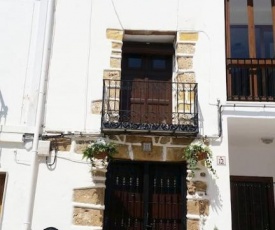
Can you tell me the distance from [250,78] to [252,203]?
243 centimetres

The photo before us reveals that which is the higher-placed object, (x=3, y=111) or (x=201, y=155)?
(x=3, y=111)

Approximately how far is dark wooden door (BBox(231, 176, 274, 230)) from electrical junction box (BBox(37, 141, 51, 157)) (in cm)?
359

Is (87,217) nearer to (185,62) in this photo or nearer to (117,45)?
(117,45)

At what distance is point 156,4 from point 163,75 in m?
1.32

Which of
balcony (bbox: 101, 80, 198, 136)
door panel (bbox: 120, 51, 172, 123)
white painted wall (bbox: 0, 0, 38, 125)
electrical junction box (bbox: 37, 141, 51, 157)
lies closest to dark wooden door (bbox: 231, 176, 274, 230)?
balcony (bbox: 101, 80, 198, 136)

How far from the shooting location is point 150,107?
7211 millimetres

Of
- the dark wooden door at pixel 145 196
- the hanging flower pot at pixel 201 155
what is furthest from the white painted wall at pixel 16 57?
the hanging flower pot at pixel 201 155

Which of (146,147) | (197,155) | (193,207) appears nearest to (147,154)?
(146,147)

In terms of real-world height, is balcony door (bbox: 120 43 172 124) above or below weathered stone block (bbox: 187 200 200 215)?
above

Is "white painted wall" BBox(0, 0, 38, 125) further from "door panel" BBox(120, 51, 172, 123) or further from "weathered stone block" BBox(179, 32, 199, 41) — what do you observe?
"weathered stone block" BBox(179, 32, 199, 41)

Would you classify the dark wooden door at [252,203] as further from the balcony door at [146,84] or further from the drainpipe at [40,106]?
the drainpipe at [40,106]

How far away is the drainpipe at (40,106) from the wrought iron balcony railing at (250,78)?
3.18 metres

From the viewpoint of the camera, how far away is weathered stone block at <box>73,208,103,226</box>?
631cm

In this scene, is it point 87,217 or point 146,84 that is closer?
point 87,217
